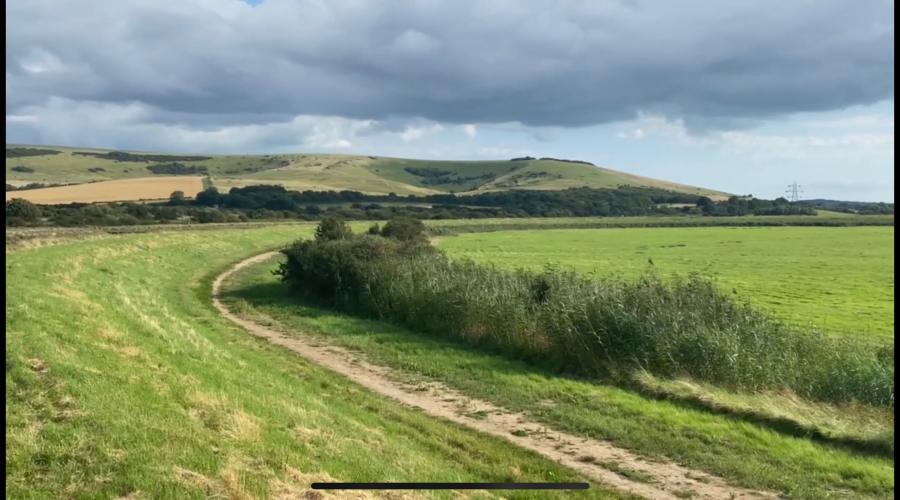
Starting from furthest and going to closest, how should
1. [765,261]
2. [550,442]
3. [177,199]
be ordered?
[177,199], [765,261], [550,442]

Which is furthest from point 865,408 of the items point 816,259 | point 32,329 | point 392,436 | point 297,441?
point 816,259

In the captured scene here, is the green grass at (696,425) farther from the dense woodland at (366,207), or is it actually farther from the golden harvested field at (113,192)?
the golden harvested field at (113,192)

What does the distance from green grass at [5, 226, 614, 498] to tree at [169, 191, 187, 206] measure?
79253 millimetres

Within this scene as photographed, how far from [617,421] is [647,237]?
238ft

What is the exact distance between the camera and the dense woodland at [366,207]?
62.8 metres

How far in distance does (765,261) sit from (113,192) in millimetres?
83783

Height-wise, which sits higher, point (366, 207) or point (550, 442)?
point (366, 207)

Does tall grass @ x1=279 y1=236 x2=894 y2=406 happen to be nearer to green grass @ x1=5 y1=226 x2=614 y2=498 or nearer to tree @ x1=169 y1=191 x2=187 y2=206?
green grass @ x1=5 y1=226 x2=614 y2=498

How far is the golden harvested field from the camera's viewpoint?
8375 centimetres

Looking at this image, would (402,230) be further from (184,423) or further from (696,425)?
(184,423)

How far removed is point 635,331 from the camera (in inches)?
639

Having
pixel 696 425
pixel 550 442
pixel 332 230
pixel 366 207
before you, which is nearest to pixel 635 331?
pixel 696 425

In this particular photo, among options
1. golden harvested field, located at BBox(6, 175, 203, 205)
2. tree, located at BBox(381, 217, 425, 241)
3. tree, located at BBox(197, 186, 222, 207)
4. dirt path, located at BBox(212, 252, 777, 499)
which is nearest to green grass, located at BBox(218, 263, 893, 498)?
dirt path, located at BBox(212, 252, 777, 499)

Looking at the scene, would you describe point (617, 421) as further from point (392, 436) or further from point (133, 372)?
point (133, 372)
